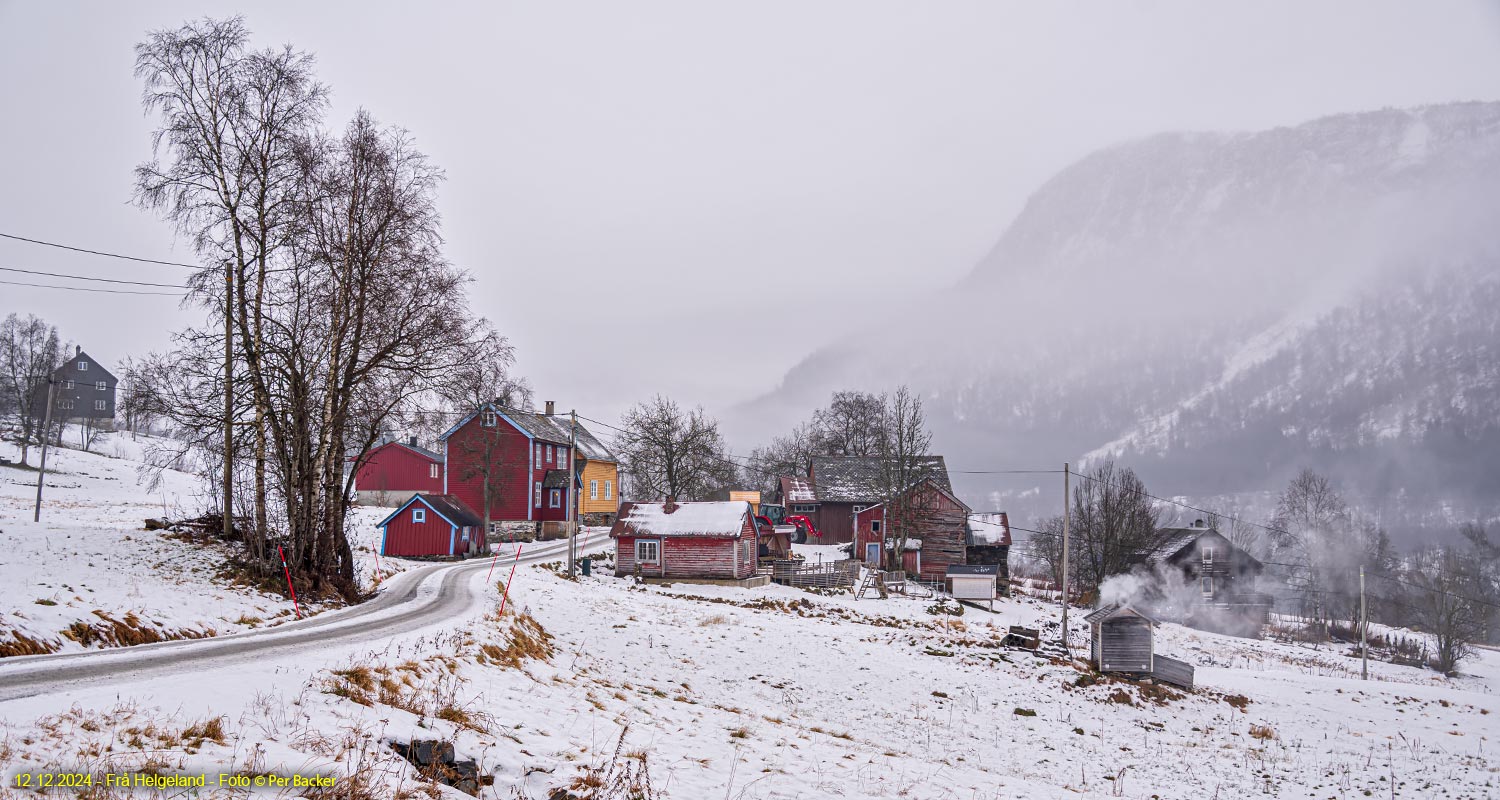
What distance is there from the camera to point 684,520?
4456 centimetres

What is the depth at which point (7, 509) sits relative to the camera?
35.5 meters

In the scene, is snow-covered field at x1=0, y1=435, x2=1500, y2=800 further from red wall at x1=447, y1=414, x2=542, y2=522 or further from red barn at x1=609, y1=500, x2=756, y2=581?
red wall at x1=447, y1=414, x2=542, y2=522

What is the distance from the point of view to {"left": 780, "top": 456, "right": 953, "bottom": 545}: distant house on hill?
6694 cm

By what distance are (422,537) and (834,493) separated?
3698cm

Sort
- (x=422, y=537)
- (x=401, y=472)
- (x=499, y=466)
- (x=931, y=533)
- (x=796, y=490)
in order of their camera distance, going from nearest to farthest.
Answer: (x=422, y=537) → (x=499, y=466) → (x=931, y=533) → (x=401, y=472) → (x=796, y=490)

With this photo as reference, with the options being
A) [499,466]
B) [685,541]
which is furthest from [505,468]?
[685,541]

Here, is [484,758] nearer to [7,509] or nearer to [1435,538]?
[7,509]

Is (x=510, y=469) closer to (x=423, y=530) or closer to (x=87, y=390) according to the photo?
(x=423, y=530)

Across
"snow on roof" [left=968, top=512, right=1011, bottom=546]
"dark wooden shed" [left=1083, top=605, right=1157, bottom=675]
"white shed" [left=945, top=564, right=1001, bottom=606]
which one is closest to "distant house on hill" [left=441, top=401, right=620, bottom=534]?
"white shed" [left=945, top=564, right=1001, bottom=606]

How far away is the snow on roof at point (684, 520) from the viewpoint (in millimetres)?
43781

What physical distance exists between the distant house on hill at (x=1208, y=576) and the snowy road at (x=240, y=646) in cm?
5734

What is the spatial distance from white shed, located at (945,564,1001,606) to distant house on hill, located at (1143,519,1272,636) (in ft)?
69.7

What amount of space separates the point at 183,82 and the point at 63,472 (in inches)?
2104

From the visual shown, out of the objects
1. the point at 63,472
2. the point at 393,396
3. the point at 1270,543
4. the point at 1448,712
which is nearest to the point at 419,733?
the point at 393,396
